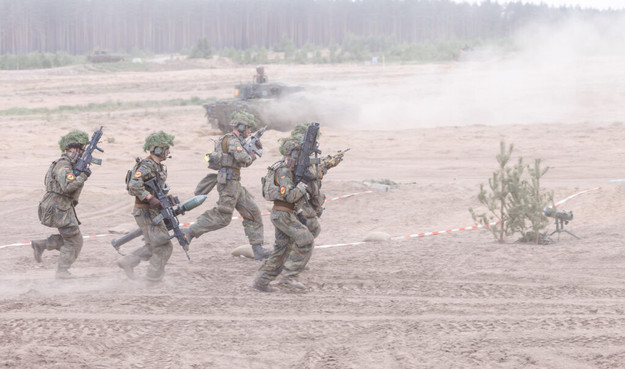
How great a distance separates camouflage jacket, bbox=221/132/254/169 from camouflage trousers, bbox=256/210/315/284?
132 cm

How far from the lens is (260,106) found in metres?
23.9

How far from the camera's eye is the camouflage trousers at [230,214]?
29.7 ft

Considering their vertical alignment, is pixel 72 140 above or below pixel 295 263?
above

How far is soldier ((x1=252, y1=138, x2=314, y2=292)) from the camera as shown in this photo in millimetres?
7633

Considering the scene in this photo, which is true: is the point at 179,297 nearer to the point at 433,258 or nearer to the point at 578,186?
the point at 433,258

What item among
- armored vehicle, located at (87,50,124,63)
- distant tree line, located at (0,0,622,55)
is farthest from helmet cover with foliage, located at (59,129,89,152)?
distant tree line, located at (0,0,622,55)

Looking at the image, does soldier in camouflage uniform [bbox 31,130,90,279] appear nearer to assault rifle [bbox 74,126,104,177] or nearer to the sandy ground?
assault rifle [bbox 74,126,104,177]

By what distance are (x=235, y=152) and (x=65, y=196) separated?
2013 millimetres

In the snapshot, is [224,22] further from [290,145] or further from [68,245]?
[290,145]

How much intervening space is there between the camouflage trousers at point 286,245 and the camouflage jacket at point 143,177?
1302 millimetres

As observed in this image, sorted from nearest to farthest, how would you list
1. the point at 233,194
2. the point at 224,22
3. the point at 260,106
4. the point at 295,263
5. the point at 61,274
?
the point at 295,263 → the point at 61,274 → the point at 233,194 → the point at 260,106 → the point at 224,22

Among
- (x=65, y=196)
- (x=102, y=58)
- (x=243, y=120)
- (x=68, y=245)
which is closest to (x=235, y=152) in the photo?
(x=243, y=120)

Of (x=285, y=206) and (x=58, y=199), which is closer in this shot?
(x=285, y=206)

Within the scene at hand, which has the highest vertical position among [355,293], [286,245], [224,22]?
[224,22]
